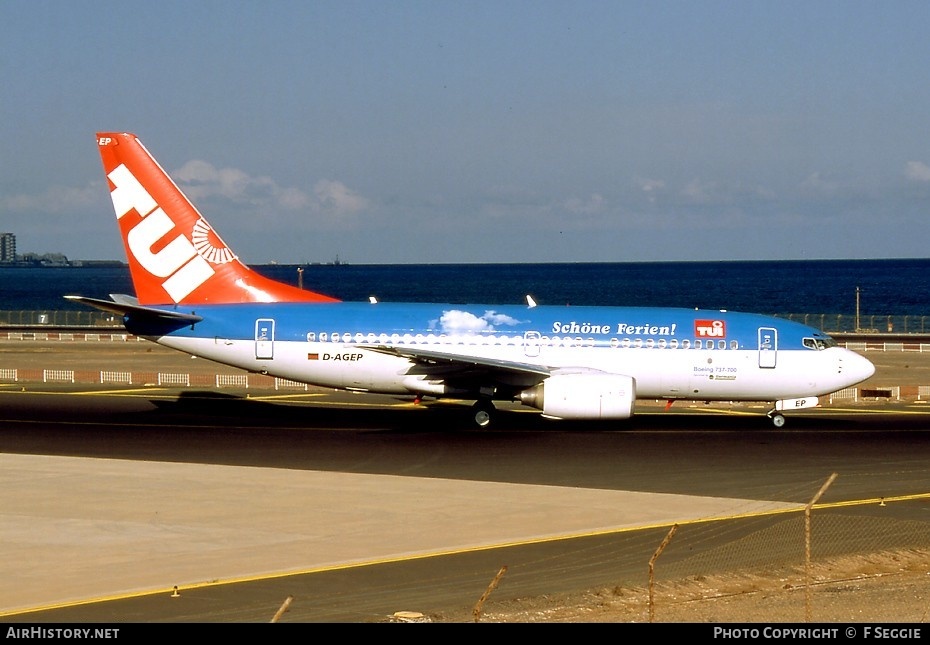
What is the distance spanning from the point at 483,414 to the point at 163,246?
43.5ft

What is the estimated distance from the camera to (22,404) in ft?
155

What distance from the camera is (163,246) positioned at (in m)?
42.6

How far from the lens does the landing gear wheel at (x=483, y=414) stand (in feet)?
133

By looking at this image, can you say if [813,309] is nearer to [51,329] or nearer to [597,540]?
[51,329]

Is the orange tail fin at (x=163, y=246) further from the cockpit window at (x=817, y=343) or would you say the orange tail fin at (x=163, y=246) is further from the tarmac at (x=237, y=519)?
the cockpit window at (x=817, y=343)

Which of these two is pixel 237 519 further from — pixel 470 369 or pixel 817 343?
pixel 817 343

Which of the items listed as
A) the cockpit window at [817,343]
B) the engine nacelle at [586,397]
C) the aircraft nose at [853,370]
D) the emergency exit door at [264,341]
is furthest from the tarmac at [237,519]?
the aircraft nose at [853,370]

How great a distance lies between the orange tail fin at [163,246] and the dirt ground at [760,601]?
2570 centimetres

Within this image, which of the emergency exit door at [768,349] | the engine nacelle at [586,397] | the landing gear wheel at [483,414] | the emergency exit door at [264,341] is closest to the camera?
the engine nacelle at [586,397]

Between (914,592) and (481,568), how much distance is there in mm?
7194

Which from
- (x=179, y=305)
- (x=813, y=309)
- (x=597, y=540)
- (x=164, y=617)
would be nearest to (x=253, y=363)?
(x=179, y=305)

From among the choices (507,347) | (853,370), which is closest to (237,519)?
(507,347)

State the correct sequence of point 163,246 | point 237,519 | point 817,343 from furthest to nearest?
point 163,246, point 817,343, point 237,519

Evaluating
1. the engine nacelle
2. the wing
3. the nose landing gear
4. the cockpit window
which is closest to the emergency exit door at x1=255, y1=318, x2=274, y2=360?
the wing
